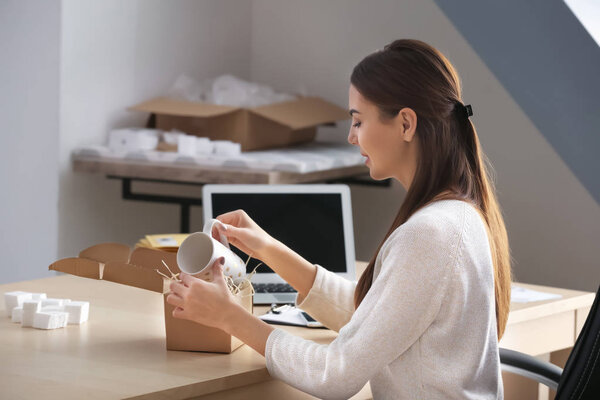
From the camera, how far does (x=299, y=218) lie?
2.20 m

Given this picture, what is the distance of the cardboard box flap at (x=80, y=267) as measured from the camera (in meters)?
1.66

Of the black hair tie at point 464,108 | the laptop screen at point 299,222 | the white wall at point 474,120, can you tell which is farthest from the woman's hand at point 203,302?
the white wall at point 474,120

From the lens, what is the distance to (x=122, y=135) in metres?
3.49

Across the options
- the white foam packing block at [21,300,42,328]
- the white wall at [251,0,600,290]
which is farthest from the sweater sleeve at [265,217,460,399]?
the white wall at [251,0,600,290]

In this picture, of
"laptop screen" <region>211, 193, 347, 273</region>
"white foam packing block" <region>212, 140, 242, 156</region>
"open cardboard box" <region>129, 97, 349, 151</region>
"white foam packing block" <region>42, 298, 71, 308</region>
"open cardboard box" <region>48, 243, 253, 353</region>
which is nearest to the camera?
"open cardboard box" <region>48, 243, 253, 353</region>

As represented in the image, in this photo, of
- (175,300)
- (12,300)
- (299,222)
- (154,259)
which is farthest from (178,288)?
(299,222)

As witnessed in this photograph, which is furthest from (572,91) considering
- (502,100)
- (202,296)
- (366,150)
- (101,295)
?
(502,100)

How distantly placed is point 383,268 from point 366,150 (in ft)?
0.76

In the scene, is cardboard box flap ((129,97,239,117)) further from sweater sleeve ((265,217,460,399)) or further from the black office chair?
the black office chair

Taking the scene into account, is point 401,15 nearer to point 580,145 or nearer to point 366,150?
point 580,145

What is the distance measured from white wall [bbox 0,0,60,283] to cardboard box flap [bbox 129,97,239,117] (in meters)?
0.36

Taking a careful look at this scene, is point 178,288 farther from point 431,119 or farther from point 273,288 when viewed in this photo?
point 273,288

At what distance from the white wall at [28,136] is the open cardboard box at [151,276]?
68.7 inches

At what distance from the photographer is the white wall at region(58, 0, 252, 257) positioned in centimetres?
Result: 347
